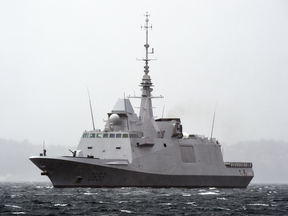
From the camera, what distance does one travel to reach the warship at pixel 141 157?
3847 cm

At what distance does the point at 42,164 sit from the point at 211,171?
1575cm

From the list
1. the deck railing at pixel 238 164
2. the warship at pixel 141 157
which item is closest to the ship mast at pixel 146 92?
the warship at pixel 141 157

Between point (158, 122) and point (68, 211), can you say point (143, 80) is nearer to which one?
point (158, 122)

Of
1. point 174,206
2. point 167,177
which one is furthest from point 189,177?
point 174,206

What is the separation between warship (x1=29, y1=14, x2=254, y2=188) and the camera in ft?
126

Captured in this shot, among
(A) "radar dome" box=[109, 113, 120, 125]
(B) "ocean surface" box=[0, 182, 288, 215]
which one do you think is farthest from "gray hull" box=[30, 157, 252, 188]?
(A) "radar dome" box=[109, 113, 120, 125]

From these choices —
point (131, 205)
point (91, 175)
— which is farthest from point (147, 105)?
point (131, 205)

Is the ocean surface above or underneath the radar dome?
underneath

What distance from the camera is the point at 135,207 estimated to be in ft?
91.8

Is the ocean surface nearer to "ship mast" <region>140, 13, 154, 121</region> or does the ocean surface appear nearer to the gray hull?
the gray hull

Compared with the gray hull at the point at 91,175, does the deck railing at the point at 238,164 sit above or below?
above

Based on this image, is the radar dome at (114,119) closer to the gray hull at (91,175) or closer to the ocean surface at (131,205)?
the gray hull at (91,175)

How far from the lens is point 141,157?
134 ft

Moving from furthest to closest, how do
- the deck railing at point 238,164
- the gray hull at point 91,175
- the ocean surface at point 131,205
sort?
the deck railing at point 238,164 < the gray hull at point 91,175 < the ocean surface at point 131,205
